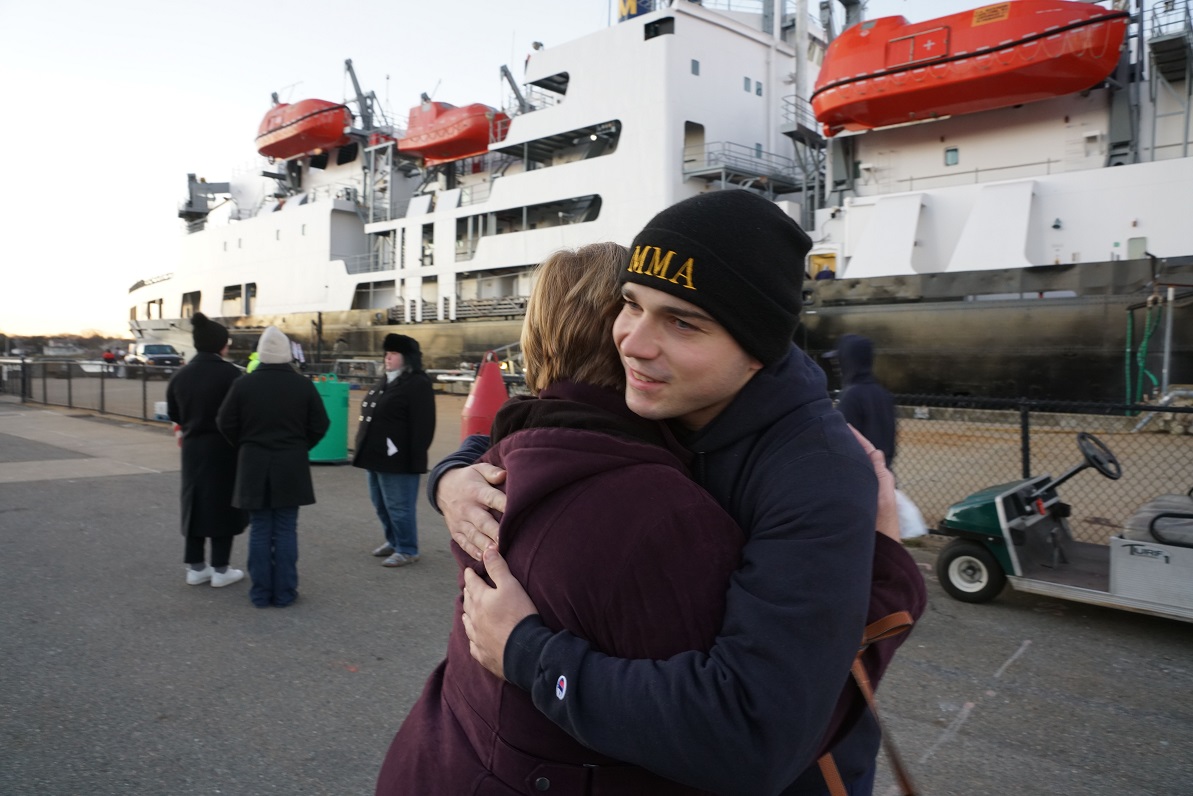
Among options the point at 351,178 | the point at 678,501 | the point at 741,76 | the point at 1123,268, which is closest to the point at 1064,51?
the point at 1123,268

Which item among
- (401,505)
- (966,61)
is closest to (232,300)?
(966,61)

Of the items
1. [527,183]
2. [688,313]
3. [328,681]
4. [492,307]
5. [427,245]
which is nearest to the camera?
[688,313]

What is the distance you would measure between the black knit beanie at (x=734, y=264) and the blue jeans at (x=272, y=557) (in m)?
4.45

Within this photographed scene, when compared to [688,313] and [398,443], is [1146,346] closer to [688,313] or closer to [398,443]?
[398,443]

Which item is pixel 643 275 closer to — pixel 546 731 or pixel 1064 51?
pixel 546 731

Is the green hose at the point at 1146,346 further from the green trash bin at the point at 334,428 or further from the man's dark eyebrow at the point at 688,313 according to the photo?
the man's dark eyebrow at the point at 688,313

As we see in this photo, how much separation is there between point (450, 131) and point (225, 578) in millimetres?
24253

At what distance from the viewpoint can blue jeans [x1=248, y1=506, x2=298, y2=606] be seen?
494 cm

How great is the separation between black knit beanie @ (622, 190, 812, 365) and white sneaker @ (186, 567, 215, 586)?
5168mm

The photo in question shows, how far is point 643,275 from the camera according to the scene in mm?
1175

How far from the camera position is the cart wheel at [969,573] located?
500 centimetres

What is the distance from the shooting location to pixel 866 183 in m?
18.2

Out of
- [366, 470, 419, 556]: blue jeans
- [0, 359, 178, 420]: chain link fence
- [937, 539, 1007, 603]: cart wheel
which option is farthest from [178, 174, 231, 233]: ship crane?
[937, 539, 1007, 603]: cart wheel

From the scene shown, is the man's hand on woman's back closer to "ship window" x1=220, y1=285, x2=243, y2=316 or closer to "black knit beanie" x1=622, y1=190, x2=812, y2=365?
"black knit beanie" x1=622, y1=190, x2=812, y2=365
